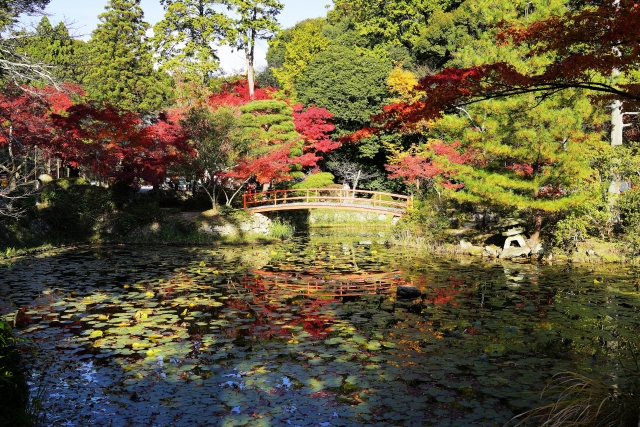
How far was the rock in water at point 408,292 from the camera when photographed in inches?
391

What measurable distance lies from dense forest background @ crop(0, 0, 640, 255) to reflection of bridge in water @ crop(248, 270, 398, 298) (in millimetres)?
3145

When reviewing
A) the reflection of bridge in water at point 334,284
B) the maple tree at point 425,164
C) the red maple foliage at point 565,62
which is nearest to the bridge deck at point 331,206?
the maple tree at point 425,164

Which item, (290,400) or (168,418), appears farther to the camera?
(290,400)

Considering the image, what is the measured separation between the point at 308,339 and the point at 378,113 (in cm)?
1307

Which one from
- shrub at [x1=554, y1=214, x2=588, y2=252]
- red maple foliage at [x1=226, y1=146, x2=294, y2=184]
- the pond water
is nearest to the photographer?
the pond water

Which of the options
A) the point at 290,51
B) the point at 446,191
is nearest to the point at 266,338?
the point at 446,191

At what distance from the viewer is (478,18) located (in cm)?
2520

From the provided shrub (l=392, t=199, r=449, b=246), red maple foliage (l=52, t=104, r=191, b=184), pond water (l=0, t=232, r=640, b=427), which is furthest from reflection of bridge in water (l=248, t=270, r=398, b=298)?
red maple foliage (l=52, t=104, r=191, b=184)

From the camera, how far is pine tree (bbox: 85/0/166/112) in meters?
32.2

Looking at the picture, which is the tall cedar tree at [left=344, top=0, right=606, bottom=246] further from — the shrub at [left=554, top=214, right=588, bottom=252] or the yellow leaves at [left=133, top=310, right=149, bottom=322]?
the yellow leaves at [left=133, top=310, right=149, bottom=322]

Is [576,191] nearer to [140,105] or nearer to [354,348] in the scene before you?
[354,348]

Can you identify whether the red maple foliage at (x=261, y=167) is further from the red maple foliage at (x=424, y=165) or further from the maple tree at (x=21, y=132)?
the maple tree at (x=21, y=132)

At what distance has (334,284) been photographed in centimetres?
1116

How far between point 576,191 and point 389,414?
11.2 metres
